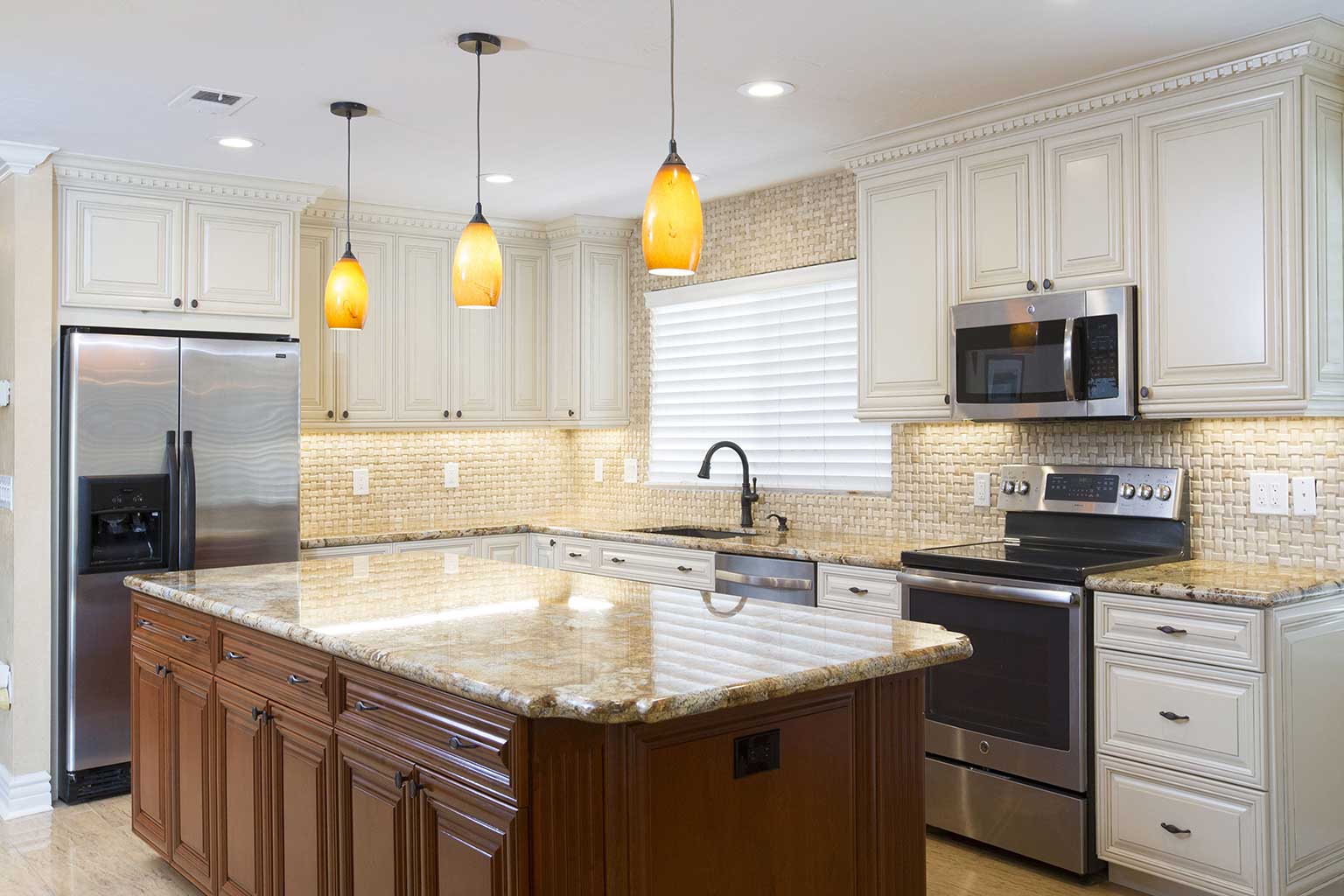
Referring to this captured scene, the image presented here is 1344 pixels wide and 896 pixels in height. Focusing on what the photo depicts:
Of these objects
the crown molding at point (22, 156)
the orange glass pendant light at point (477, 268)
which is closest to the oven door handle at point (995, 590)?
the orange glass pendant light at point (477, 268)

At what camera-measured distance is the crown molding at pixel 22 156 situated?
416 cm

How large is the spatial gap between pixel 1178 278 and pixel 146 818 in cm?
354

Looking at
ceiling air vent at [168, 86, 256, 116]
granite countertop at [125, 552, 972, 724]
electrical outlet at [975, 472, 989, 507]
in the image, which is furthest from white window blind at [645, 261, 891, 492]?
ceiling air vent at [168, 86, 256, 116]

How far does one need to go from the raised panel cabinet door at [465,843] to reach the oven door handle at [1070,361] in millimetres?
2352

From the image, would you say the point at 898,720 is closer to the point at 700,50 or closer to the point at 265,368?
the point at 700,50

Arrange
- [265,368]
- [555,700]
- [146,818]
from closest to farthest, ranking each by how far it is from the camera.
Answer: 1. [555,700]
2. [146,818]
3. [265,368]

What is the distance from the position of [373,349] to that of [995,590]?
10.8ft

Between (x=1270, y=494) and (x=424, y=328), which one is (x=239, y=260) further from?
(x=1270, y=494)

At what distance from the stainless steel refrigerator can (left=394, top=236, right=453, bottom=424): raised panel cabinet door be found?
86 centimetres

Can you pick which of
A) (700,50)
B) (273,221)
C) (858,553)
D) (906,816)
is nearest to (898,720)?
(906,816)

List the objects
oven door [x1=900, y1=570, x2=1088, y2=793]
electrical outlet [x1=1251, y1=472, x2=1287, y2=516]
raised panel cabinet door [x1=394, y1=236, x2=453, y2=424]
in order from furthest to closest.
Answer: raised panel cabinet door [x1=394, y1=236, x2=453, y2=424]
electrical outlet [x1=1251, y1=472, x2=1287, y2=516]
oven door [x1=900, y1=570, x2=1088, y2=793]

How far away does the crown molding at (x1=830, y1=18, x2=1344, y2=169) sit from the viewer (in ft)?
10.1

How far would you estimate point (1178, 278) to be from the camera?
3338 mm

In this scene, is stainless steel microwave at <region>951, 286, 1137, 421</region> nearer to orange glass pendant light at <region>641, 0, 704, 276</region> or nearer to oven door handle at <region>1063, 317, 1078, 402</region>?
oven door handle at <region>1063, 317, 1078, 402</region>
